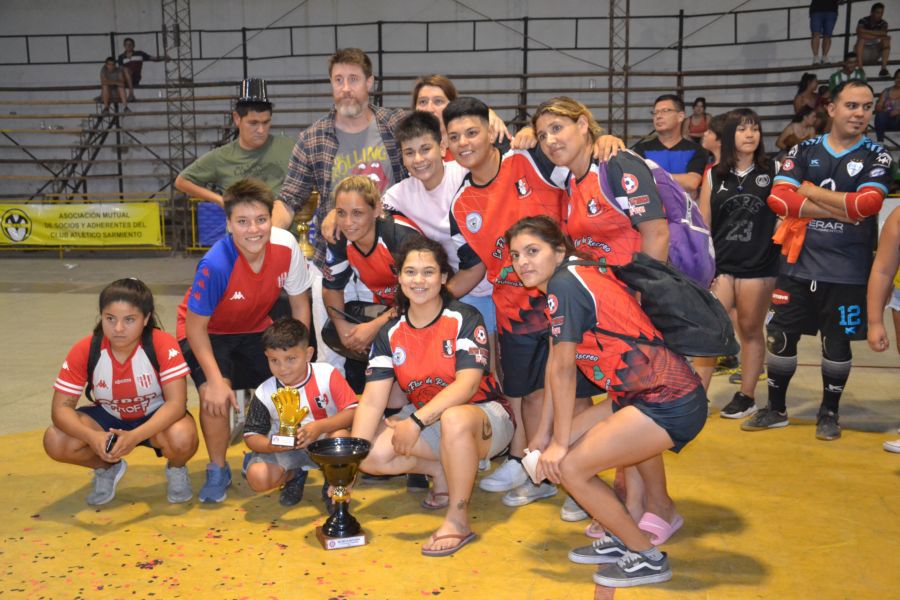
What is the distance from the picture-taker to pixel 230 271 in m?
4.28

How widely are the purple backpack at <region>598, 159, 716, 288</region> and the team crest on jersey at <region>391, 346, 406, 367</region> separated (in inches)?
45.6

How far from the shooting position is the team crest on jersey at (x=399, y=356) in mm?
3969

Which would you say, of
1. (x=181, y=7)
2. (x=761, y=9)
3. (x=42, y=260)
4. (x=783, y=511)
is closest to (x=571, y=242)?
(x=783, y=511)

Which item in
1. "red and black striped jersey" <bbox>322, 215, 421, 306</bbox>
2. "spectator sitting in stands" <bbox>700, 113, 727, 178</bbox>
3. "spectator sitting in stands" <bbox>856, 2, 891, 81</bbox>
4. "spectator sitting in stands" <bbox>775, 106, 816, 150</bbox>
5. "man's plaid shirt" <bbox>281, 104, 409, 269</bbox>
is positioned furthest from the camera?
"spectator sitting in stands" <bbox>856, 2, 891, 81</bbox>

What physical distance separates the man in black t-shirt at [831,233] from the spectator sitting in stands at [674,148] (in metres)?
1.28

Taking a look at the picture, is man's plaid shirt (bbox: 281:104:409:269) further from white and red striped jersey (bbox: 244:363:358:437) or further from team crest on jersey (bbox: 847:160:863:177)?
team crest on jersey (bbox: 847:160:863:177)

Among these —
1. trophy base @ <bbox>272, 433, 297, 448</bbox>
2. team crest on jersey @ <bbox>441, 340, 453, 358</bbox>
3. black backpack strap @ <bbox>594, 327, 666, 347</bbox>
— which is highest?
black backpack strap @ <bbox>594, 327, 666, 347</bbox>

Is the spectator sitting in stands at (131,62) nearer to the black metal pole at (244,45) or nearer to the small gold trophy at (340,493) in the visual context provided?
the black metal pole at (244,45)

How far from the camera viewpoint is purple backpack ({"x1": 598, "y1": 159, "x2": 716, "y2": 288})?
12.0 feet

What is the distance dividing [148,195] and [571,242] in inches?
592

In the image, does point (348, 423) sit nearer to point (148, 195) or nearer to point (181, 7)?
point (148, 195)

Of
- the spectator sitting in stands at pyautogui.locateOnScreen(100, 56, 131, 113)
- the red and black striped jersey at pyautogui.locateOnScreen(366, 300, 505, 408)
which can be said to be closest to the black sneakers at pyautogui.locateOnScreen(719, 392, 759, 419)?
the red and black striped jersey at pyautogui.locateOnScreen(366, 300, 505, 408)

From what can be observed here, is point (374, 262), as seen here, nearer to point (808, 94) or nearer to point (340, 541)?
point (340, 541)

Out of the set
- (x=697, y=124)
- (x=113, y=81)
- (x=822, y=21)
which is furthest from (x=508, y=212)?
(x=113, y=81)
